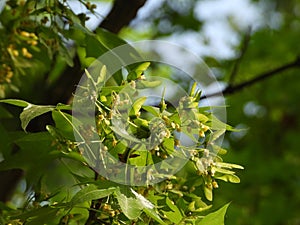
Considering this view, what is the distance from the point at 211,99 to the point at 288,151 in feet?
3.49

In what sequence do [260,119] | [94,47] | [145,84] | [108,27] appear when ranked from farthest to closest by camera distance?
[260,119], [108,27], [94,47], [145,84]

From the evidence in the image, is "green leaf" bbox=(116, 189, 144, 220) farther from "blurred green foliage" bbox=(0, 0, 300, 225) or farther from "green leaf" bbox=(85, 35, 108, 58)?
"blurred green foliage" bbox=(0, 0, 300, 225)

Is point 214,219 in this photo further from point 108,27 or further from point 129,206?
point 108,27

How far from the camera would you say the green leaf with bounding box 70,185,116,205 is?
24.3 inches

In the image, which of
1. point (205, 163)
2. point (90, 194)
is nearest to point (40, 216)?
point (90, 194)

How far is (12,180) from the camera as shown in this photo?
1.36 m

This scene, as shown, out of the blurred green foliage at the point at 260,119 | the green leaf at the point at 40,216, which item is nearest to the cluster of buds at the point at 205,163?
the green leaf at the point at 40,216

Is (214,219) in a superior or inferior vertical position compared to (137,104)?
inferior

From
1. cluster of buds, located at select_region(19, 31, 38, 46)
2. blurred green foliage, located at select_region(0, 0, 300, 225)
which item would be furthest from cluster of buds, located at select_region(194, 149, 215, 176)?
blurred green foliage, located at select_region(0, 0, 300, 225)

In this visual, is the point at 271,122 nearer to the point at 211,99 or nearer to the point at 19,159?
the point at 211,99

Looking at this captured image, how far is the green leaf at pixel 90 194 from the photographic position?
62 cm

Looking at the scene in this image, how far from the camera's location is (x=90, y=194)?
0.62m

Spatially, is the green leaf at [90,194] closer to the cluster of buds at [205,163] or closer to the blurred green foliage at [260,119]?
the cluster of buds at [205,163]

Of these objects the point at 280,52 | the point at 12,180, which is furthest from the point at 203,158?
the point at 280,52
